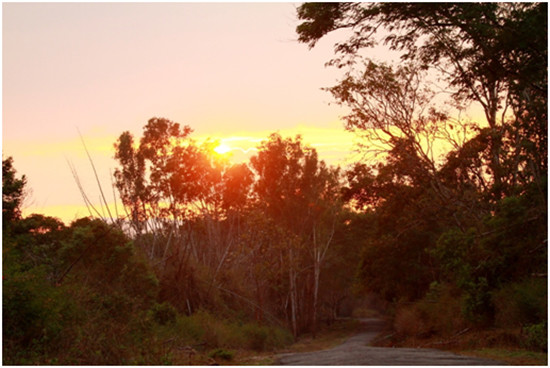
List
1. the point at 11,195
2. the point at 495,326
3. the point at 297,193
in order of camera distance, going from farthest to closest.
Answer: the point at 297,193 → the point at 495,326 → the point at 11,195

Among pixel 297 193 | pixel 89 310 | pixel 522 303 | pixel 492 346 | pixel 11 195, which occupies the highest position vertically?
pixel 297 193

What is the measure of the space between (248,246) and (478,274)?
2163 cm

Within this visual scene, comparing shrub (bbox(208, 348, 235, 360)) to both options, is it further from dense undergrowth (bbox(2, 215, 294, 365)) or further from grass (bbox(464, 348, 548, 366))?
grass (bbox(464, 348, 548, 366))

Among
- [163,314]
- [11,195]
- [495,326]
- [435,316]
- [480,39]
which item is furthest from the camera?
[435,316]

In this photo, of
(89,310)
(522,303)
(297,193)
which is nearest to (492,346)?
(522,303)

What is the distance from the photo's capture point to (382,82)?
28719mm

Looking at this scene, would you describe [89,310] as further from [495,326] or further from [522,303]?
[495,326]

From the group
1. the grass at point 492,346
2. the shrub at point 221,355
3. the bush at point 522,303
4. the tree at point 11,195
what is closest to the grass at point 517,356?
the grass at point 492,346

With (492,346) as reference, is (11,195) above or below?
above

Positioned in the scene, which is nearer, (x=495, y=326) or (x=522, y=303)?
(x=522, y=303)

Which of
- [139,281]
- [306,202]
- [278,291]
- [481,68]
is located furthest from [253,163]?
[481,68]

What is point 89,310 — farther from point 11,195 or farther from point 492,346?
point 492,346

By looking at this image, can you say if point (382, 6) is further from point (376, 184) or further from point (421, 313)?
point (421, 313)

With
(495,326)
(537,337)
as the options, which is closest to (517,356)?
(537,337)
